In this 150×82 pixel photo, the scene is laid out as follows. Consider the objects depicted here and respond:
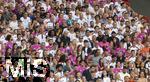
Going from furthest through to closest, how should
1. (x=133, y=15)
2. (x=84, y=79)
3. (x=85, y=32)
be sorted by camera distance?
(x=133, y=15) < (x=85, y=32) < (x=84, y=79)

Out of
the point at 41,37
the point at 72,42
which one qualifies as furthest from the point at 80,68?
the point at 41,37

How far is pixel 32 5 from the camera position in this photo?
65.0ft

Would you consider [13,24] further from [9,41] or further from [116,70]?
[116,70]

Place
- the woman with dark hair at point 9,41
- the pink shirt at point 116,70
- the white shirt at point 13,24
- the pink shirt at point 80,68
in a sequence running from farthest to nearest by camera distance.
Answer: the white shirt at point 13,24
the woman with dark hair at point 9,41
the pink shirt at point 116,70
the pink shirt at point 80,68

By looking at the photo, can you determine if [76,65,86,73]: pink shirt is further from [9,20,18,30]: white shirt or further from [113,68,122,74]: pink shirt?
[9,20,18,30]: white shirt

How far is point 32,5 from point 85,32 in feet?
6.70

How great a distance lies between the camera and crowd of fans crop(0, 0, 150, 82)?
17.2 meters

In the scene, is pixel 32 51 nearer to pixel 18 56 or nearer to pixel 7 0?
pixel 18 56

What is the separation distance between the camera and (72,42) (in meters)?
18.4

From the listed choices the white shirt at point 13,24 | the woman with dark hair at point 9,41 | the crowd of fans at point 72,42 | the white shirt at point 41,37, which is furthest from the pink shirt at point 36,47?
the white shirt at point 13,24

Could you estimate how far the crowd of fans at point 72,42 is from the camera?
56.5 ft

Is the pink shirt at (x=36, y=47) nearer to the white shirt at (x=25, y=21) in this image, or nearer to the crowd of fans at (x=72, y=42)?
the crowd of fans at (x=72, y=42)

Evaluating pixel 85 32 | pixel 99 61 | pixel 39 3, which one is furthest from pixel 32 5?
pixel 99 61

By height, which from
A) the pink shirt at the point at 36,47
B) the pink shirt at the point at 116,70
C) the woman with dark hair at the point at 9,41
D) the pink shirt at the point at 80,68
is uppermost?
the woman with dark hair at the point at 9,41
